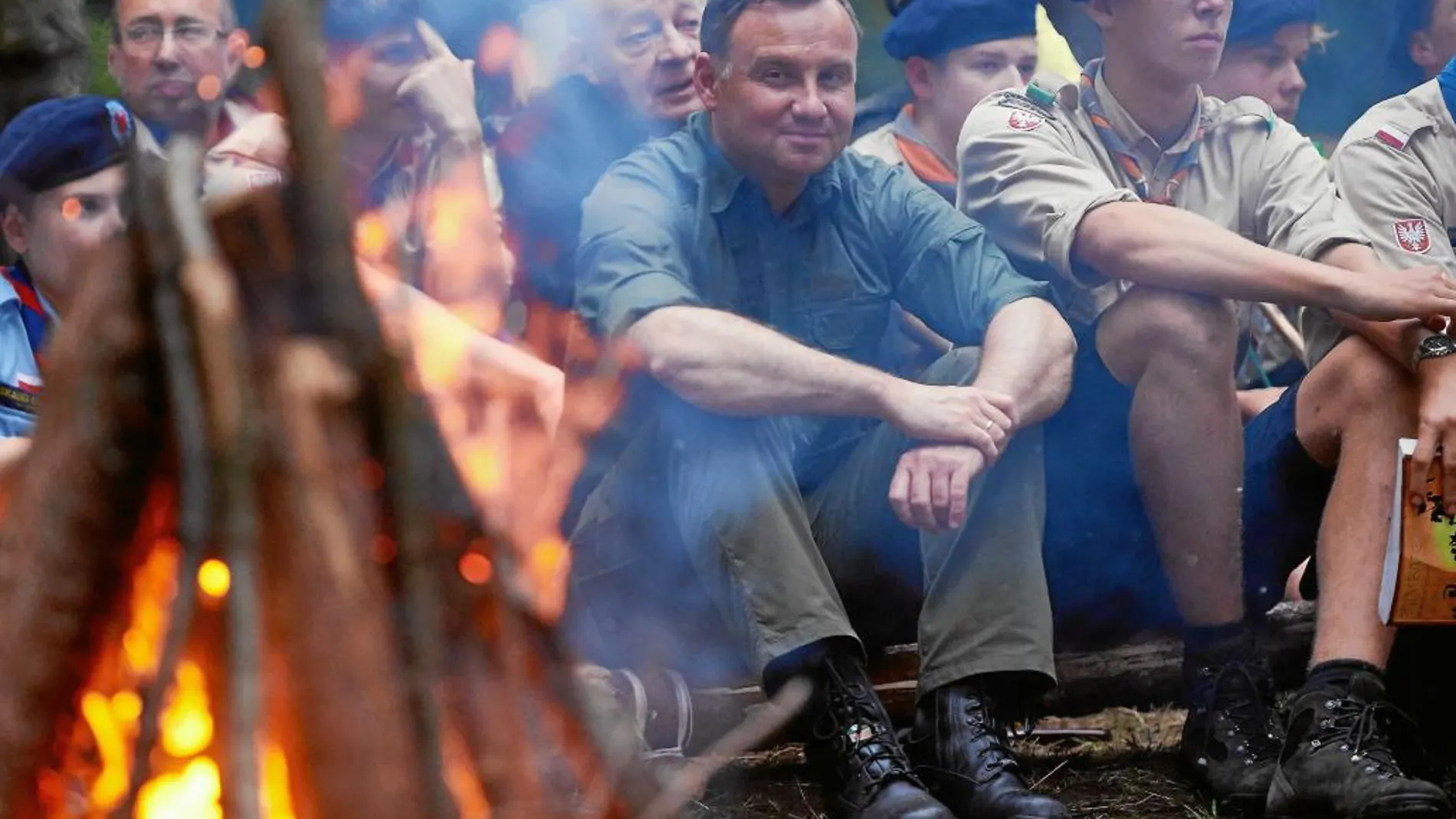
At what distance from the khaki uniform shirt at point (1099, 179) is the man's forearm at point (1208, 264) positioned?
95mm

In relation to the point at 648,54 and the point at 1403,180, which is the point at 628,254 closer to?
the point at 648,54

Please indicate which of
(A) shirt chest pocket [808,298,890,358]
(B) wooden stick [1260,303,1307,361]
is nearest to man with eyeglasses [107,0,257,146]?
(A) shirt chest pocket [808,298,890,358]

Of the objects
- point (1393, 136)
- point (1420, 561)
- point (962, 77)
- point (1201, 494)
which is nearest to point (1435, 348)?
point (1420, 561)

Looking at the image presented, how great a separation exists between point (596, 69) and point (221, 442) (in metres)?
2.68

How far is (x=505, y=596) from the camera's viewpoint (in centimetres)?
169

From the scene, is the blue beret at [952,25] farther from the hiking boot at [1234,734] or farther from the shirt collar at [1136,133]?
the hiking boot at [1234,734]

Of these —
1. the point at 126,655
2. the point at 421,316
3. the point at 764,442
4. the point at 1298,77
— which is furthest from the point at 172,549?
the point at 1298,77

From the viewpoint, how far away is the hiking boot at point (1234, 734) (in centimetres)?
368

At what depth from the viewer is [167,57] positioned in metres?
3.95

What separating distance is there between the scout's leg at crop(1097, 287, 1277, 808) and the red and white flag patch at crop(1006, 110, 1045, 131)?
0.48 m

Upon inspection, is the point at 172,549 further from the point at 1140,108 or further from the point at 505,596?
the point at 1140,108

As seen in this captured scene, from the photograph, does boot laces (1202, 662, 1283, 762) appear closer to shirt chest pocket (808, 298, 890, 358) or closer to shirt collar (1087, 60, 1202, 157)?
shirt chest pocket (808, 298, 890, 358)

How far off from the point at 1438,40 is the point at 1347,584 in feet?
5.57

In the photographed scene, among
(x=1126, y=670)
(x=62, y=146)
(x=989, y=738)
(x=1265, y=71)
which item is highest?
(x=1265, y=71)
